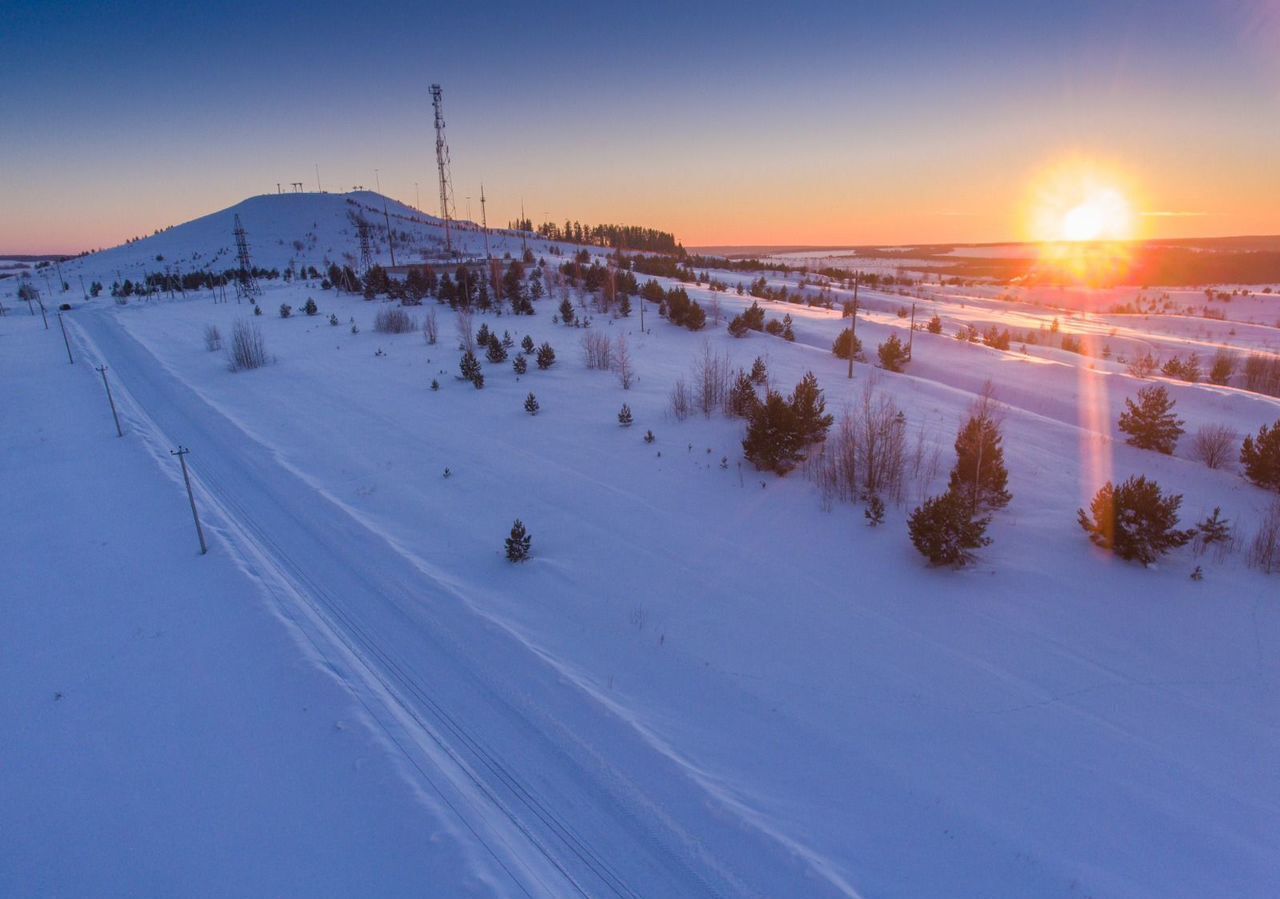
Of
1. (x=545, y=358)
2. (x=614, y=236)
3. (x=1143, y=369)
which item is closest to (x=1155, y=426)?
(x=1143, y=369)

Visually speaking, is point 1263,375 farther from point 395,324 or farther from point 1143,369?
point 395,324

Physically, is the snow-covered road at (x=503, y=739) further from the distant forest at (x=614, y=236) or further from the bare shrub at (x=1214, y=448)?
the distant forest at (x=614, y=236)

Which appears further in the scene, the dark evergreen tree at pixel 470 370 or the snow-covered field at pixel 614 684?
the dark evergreen tree at pixel 470 370

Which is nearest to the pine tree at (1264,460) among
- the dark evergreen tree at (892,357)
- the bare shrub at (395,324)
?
the dark evergreen tree at (892,357)

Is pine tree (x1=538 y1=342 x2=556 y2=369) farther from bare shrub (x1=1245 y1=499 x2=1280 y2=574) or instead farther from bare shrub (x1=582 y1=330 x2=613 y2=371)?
bare shrub (x1=1245 y1=499 x2=1280 y2=574)

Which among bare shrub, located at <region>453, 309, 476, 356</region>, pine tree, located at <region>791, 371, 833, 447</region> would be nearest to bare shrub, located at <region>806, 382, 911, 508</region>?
pine tree, located at <region>791, 371, 833, 447</region>

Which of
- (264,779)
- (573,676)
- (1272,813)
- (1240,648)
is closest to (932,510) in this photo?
(1240,648)
